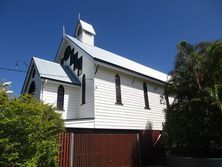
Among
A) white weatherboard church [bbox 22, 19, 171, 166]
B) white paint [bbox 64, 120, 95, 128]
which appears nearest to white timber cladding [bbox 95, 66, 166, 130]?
white weatherboard church [bbox 22, 19, 171, 166]

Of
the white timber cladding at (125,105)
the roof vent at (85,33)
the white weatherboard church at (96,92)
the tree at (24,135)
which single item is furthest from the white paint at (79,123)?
the roof vent at (85,33)

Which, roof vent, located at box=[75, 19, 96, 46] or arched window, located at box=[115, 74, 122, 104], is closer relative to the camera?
arched window, located at box=[115, 74, 122, 104]

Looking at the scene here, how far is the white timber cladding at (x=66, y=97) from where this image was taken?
12068mm

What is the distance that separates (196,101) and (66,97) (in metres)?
8.67

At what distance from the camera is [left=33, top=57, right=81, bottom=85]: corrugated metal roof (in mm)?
12661

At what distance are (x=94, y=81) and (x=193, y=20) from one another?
760cm

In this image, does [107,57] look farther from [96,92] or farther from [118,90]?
[96,92]

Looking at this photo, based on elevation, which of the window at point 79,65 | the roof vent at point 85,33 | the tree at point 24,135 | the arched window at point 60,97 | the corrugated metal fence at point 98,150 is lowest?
the corrugated metal fence at point 98,150

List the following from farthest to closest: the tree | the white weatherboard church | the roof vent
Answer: the roof vent < the white weatherboard church < the tree

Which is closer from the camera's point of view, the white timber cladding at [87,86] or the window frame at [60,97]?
the white timber cladding at [87,86]

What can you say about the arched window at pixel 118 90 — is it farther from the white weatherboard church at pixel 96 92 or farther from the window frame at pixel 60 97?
the window frame at pixel 60 97

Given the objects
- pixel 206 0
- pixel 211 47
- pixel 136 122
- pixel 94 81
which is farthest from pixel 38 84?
pixel 206 0

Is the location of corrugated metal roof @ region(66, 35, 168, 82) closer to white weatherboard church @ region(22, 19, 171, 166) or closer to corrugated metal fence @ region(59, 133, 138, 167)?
white weatherboard church @ region(22, 19, 171, 166)

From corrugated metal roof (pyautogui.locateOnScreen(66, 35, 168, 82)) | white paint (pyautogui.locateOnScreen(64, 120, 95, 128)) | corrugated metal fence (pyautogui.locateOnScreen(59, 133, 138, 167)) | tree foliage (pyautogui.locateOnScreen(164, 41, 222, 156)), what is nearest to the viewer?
corrugated metal fence (pyautogui.locateOnScreen(59, 133, 138, 167))
